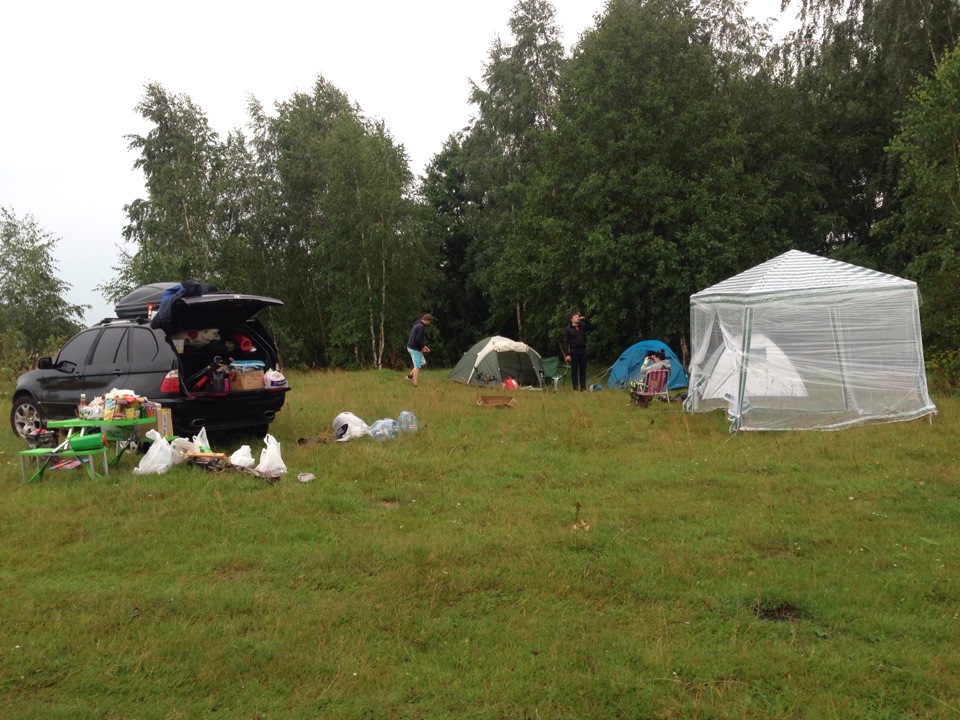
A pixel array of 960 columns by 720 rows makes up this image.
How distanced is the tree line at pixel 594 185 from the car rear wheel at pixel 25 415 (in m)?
13.5

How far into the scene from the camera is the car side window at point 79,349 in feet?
29.6

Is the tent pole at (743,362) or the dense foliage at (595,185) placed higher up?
the dense foliage at (595,185)

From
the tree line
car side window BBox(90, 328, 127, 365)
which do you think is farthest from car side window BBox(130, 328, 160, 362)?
the tree line

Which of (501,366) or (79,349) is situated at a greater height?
(79,349)

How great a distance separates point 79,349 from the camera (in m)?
9.15

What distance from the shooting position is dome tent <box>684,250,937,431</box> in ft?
34.2

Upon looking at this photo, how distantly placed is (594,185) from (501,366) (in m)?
Result: 5.93

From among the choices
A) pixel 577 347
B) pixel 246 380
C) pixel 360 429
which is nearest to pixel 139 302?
pixel 246 380

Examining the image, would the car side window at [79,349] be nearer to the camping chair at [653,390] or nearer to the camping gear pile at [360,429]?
the camping gear pile at [360,429]

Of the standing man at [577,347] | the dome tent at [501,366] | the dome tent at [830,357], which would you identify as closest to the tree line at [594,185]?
the dome tent at [501,366]

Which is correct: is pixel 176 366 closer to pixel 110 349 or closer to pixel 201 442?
pixel 201 442

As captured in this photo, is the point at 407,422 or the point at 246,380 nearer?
the point at 246,380

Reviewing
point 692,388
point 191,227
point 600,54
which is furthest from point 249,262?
point 692,388

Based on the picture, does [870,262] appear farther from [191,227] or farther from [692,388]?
[191,227]
